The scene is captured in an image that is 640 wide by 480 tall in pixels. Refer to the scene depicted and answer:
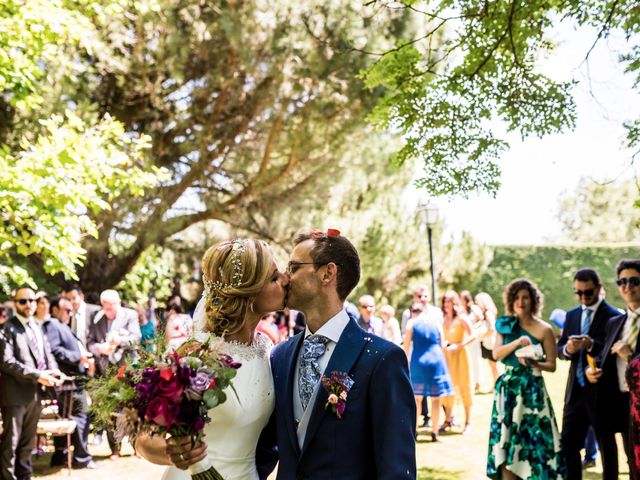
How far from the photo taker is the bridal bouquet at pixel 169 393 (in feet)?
7.87

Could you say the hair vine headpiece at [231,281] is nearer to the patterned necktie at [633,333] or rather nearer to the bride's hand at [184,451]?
the bride's hand at [184,451]

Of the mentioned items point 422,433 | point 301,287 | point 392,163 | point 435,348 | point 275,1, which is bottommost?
point 422,433

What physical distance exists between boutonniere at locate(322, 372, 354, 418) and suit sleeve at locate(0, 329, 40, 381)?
591 cm

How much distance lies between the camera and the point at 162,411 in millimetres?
2365

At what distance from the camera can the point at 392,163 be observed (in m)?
5.36

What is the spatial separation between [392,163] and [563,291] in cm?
2223

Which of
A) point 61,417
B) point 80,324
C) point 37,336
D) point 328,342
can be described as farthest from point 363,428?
point 80,324

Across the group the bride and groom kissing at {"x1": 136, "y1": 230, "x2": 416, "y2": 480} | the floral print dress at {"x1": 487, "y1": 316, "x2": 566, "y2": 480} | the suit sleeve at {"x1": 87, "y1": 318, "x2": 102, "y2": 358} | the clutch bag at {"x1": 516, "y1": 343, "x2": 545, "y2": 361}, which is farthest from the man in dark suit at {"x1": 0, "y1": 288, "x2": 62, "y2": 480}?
the bride and groom kissing at {"x1": 136, "y1": 230, "x2": 416, "y2": 480}

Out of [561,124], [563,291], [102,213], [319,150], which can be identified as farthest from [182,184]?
[563,291]

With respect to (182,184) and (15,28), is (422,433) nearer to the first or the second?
(182,184)

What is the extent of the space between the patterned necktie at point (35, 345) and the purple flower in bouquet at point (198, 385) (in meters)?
6.20

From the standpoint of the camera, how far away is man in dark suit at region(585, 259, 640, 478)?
19.7 ft

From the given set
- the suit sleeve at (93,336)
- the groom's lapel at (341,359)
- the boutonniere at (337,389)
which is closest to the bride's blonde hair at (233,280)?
the groom's lapel at (341,359)

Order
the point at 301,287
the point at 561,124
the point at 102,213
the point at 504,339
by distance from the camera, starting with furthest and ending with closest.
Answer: the point at 102,213
the point at 504,339
the point at 561,124
the point at 301,287
